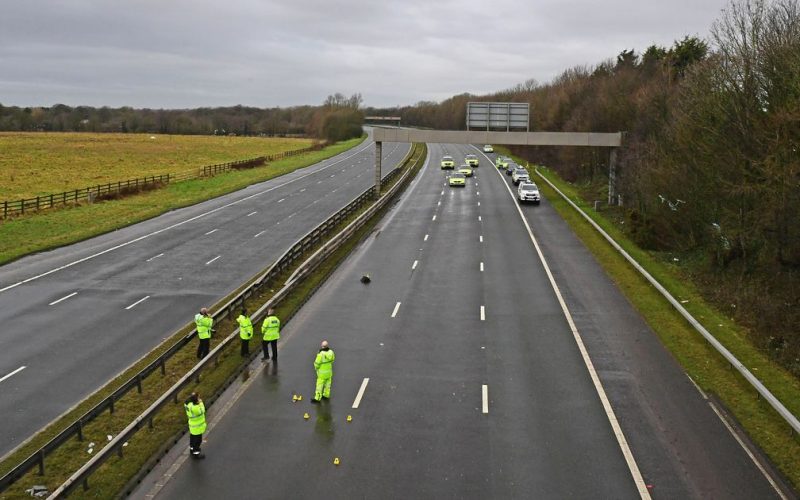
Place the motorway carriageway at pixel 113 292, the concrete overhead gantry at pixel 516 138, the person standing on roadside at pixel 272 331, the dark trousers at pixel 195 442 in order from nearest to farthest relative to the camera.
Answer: the dark trousers at pixel 195 442 < the motorway carriageway at pixel 113 292 < the person standing on roadside at pixel 272 331 < the concrete overhead gantry at pixel 516 138

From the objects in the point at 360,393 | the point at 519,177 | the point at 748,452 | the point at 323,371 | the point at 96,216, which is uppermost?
the point at 519,177

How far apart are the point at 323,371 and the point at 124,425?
458cm

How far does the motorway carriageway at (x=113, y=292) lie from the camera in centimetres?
1762

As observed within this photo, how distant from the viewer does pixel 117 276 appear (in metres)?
29.5

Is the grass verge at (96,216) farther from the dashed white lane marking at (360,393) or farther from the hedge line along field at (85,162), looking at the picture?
the dashed white lane marking at (360,393)

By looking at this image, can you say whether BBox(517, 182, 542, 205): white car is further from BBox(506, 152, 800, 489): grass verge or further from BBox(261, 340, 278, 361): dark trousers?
BBox(261, 340, 278, 361): dark trousers

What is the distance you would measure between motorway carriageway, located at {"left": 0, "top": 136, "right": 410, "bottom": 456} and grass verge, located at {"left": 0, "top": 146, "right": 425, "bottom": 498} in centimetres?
53

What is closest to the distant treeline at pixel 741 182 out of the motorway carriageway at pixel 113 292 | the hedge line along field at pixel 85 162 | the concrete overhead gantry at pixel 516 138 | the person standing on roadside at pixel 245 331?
the concrete overhead gantry at pixel 516 138

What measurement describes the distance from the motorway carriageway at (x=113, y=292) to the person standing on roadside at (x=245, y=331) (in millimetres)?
2313

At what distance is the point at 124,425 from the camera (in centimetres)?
1502

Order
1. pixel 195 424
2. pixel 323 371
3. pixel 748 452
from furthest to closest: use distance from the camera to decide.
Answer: pixel 323 371, pixel 748 452, pixel 195 424

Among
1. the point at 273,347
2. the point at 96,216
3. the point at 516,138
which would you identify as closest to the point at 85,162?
the point at 96,216

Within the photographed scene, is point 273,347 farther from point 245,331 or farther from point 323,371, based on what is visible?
point 323,371

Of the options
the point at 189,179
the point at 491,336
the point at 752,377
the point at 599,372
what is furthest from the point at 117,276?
the point at 189,179
